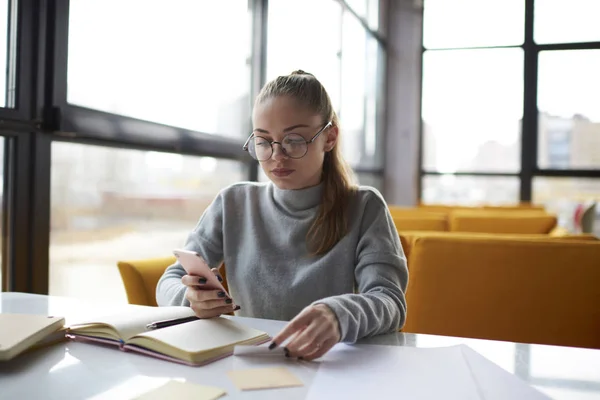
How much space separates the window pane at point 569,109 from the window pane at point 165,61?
422 cm

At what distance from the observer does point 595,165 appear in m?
6.21

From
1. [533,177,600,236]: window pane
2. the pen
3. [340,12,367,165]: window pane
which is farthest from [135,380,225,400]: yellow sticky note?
[533,177,600,236]: window pane

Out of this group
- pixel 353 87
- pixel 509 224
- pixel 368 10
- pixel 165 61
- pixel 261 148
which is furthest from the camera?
pixel 368 10

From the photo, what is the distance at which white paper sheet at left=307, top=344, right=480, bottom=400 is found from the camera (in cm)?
74

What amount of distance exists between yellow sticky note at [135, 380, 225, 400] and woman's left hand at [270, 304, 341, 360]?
161 millimetres

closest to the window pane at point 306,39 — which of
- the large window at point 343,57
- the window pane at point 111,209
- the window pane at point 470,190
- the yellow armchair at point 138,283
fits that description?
the large window at point 343,57

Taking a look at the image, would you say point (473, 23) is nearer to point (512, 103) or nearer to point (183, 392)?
point (512, 103)

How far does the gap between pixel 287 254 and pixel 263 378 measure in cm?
65

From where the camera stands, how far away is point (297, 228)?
4.67 ft

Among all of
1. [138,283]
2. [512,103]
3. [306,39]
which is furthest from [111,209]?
[512,103]

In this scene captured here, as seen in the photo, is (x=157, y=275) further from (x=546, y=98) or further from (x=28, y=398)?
(x=546, y=98)

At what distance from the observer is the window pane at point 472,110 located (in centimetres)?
644

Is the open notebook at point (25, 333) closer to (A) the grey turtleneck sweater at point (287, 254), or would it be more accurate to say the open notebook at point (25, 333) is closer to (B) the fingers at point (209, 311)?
(B) the fingers at point (209, 311)

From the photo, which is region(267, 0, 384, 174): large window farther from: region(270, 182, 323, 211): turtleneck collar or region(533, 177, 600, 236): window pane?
region(533, 177, 600, 236): window pane
